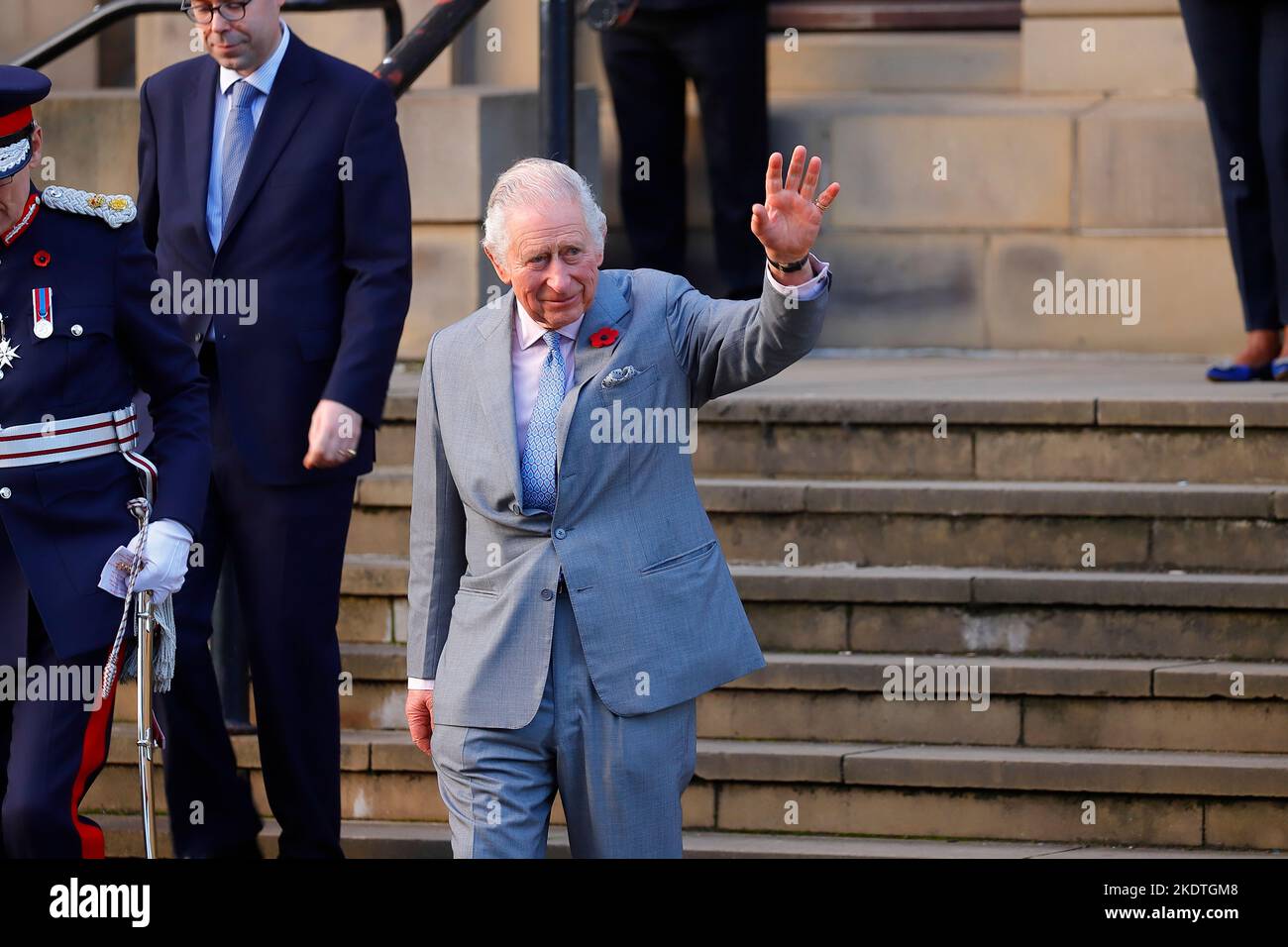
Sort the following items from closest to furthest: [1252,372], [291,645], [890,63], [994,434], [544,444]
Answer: [544,444] < [291,645] < [994,434] < [1252,372] < [890,63]

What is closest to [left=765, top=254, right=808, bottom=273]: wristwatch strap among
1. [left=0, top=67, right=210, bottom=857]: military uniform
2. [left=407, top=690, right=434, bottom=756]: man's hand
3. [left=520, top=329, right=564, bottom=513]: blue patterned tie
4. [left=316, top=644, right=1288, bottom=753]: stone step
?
[left=520, top=329, right=564, bottom=513]: blue patterned tie

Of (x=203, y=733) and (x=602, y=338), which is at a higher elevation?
(x=602, y=338)

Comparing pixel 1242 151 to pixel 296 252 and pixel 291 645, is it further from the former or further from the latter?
pixel 291 645

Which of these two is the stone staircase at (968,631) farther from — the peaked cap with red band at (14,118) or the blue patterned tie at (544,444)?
the peaked cap with red band at (14,118)

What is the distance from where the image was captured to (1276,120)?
22.2ft

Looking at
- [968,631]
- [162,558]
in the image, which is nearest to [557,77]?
[968,631]

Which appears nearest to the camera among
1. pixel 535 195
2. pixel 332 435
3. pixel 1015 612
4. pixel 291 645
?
pixel 535 195

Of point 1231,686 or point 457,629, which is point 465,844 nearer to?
point 457,629

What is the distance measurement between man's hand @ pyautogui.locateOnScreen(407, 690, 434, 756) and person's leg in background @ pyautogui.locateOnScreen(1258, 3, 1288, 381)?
382 centimetres

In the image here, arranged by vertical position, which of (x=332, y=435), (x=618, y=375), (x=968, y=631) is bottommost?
(x=968, y=631)

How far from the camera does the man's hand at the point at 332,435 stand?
470 centimetres

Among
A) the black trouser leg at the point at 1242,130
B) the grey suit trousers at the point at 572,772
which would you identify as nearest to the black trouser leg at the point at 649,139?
the black trouser leg at the point at 1242,130

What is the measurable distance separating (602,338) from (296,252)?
1.25m
